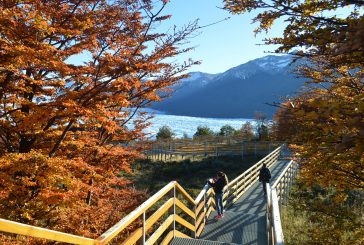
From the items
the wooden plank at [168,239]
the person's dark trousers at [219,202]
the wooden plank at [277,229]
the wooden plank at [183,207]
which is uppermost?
the wooden plank at [277,229]

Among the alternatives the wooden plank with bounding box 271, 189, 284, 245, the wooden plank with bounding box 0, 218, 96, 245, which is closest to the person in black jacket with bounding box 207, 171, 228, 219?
the wooden plank with bounding box 271, 189, 284, 245

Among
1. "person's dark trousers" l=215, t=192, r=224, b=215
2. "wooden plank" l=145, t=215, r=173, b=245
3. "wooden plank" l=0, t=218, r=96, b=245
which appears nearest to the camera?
"wooden plank" l=0, t=218, r=96, b=245

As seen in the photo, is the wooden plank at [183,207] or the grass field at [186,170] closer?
the wooden plank at [183,207]

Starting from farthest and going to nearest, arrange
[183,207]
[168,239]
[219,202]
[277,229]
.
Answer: [219,202] → [183,207] → [168,239] → [277,229]

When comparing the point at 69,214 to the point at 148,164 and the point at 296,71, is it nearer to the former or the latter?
the point at 296,71

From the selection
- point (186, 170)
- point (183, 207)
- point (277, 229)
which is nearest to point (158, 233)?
point (183, 207)

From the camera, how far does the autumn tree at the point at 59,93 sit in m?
6.87

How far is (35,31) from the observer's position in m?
6.85

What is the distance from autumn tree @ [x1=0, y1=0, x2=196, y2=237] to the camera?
22.5 feet

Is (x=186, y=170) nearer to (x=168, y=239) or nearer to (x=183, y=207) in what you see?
(x=183, y=207)

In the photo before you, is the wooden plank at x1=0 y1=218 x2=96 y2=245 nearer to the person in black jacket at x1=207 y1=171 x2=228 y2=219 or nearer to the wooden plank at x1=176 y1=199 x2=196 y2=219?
the wooden plank at x1=176 y1=199 x2=196 y2=219

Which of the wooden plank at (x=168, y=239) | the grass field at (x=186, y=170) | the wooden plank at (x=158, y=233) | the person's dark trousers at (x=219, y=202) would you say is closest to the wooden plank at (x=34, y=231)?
the wooden plank at (x=158, y=233)

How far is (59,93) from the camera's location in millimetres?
8656

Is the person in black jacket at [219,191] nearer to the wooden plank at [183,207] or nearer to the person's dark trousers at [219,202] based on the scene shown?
the person's dark trousers at [219,202]
